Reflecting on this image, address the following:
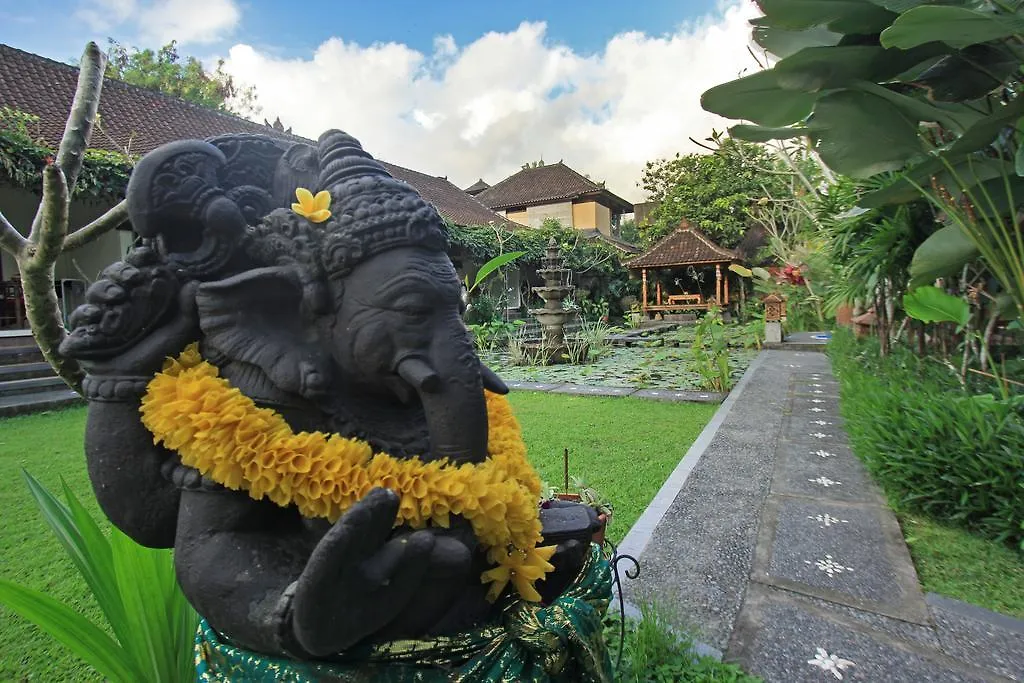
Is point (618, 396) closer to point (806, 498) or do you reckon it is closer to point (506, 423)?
point (806, 498)

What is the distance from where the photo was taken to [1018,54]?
91.4 inches

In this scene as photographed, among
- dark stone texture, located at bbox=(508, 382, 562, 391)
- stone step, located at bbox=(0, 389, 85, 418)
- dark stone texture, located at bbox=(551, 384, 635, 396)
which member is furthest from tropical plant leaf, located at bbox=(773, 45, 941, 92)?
stone step, located at bbox=(0, 389, 85, 418)

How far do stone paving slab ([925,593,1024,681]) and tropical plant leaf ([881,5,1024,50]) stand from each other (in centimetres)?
209

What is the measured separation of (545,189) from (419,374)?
83.4 feet

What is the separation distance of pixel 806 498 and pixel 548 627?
2696mm

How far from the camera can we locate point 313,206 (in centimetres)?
98

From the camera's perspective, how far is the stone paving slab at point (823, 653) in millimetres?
1690

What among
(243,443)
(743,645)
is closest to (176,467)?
(243,443)

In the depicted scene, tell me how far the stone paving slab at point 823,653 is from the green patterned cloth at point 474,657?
864 millimetres

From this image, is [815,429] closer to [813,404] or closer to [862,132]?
[813,404]

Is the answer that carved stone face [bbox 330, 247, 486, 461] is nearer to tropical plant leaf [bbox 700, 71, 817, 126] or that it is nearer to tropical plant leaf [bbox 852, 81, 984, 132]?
tropical plant leaf [bbox 700, 71, 817, 126]

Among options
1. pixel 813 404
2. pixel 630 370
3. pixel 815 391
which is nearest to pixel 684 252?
pixel 630 370

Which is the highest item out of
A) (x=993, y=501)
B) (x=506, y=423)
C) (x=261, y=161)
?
(x=261, y=161)

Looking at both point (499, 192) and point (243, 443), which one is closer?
point (243, 443)
